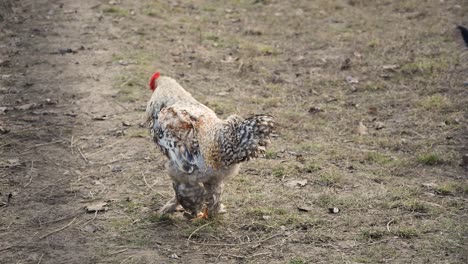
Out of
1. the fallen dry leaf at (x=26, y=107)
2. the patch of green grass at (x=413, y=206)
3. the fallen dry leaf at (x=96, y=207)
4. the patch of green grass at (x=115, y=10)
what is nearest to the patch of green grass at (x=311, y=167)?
the patch of green grass at (x=413, y=206)

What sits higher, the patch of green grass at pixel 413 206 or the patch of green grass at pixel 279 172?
the patch of green grass at pixel 413 206

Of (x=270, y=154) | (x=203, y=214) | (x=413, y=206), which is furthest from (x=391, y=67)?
(x=203, y=214)

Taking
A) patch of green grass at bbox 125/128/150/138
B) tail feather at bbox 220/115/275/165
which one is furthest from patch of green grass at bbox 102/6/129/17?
tail feather at bbox 220/115/275/165

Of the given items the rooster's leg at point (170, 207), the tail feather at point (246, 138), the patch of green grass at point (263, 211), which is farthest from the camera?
the patch of green grass at point (263, 211)

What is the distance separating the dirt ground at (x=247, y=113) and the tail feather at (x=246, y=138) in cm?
81

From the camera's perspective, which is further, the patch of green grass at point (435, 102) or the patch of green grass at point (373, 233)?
the patch of green grass at point (435, 102)

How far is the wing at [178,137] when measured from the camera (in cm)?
479

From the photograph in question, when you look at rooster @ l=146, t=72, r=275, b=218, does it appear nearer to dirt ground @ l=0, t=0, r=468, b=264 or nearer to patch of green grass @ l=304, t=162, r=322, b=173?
dirt ground @ l=0, t=0, r=468, b=264

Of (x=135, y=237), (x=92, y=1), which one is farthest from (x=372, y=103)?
(x=92, y=1)

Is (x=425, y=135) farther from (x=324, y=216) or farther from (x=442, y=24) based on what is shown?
(x=442, y=24)

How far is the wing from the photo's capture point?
4785 mm

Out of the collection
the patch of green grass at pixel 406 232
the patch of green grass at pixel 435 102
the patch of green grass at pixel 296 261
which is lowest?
the patch of green grass at pixel 296 261

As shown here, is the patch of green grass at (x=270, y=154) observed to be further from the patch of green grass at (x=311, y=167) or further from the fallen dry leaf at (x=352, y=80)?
the fallen dry leaf at (x=352, y=80)

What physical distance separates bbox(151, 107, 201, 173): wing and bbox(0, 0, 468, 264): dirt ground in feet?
2.07
